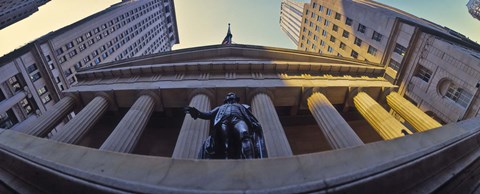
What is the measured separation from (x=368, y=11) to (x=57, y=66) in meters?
53.4

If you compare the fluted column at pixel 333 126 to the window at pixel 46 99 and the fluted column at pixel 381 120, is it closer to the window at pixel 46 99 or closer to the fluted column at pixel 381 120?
the fluted column at pixel 381 120

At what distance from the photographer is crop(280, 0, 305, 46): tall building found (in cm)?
8644

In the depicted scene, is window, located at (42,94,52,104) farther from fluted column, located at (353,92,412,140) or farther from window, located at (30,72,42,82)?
fluted column, located at (353,92,412,140)

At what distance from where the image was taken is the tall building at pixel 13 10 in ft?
167

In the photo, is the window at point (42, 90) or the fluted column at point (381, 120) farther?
the window at point (42, 90)

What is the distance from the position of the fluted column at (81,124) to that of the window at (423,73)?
2622 cm

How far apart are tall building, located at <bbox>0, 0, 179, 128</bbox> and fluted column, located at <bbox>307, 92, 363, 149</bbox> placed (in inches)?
Result: 1321

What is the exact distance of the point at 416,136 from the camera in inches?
268

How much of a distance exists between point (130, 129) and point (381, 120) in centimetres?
1531

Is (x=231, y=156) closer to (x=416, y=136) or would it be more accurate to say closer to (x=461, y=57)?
(x=416, y=136)

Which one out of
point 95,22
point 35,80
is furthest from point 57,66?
point 95,22

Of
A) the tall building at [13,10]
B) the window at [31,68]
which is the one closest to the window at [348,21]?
the window at [31,68]

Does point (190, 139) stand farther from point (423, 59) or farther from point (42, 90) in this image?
point (42, 90)

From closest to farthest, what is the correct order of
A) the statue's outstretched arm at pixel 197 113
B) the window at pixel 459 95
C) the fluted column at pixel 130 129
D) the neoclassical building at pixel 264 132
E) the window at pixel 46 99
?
the neoclassical building at pixel 264 132
the statue's outstretched arm at pixel 197 113
the fluted column at pixel 130 129
the window at pixel 459 95
the window at pixel 46 99
